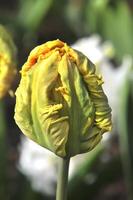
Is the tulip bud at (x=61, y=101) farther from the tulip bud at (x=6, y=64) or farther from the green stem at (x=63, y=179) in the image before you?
the tulip bud at (x=6, y=64)

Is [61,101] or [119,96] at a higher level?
[61,101]

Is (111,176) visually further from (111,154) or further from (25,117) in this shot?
(25,117)

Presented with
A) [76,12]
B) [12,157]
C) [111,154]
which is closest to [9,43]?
[111,154]

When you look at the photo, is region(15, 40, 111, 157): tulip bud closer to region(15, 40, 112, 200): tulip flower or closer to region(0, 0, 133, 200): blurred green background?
region(15, 40, 112, 200): tulip flower

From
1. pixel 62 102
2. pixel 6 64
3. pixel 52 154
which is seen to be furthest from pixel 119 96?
pixel 62 102

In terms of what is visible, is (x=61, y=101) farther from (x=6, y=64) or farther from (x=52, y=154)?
(x=52, y=154)

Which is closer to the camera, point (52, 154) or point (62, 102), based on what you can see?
point (62, 102)

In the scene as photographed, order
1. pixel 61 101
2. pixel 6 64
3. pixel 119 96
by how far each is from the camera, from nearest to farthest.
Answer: pixel 61 101, pixel 6 64, pixel 119 96
